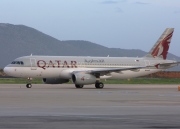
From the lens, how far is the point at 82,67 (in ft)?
214

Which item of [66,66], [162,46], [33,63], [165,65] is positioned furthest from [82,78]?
[162,46]

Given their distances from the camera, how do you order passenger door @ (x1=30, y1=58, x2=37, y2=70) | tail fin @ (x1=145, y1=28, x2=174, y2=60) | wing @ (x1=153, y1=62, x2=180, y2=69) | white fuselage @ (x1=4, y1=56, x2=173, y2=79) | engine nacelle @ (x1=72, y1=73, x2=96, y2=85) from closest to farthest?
engine nacelle @ (x1=72, y1=73, x2=96, y2=85) < passenger door @ (x1=30, y1=58, x2=37, y2=70) < white fuselage @ (x1=4, y1=56, x2=173, y2=79) < wing @ (x1=153, y1=62, x2=180, y2=69) < tail fin @ (x1=145, y1=28, x2=174, y2=60)

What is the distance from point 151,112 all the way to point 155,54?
42.9 metres

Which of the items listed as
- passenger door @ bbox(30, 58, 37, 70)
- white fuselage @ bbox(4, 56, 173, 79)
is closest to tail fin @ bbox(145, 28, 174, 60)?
white fuselage @ bbox(4, 56, 173, 79)

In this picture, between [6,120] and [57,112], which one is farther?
[57,112]

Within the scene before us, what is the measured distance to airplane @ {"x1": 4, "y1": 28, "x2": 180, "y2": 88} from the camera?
62750mm

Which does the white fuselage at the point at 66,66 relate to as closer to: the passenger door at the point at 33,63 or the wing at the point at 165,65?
the passenger door at the point at 33,63

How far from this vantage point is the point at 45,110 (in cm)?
2909

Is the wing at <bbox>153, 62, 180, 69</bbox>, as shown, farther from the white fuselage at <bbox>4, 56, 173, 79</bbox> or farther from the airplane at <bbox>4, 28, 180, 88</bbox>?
the white fuselage at <bbox>4, 56, 173, 79</bbox>

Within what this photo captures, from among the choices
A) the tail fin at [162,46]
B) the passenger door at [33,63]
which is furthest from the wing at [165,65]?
the passenger door at [33,63]

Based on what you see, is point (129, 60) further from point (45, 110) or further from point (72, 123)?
point (72, 123)

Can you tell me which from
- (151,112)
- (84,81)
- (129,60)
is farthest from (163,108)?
(129,60)

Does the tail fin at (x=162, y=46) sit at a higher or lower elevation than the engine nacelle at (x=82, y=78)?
higher

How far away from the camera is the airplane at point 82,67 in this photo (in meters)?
62.8
